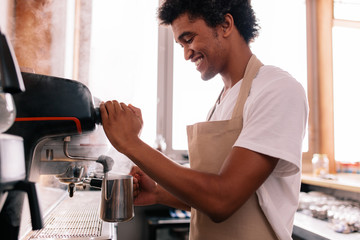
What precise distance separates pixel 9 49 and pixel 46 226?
0.72 m

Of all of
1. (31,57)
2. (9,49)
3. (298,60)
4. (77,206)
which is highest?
(298,60)

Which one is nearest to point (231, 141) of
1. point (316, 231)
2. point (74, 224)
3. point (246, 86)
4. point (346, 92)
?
point (246, 86)

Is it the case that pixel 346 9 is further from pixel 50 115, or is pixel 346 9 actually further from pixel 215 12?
pixel 50 115

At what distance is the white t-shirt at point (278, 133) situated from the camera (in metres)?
0.75

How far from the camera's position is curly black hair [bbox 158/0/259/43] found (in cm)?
106

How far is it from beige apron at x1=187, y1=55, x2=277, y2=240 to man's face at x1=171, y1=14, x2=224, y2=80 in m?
0.13

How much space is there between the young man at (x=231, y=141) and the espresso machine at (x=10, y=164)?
0.86 ft

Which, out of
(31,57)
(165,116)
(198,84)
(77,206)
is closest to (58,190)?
(77,206)

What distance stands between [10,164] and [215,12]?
0.89 m

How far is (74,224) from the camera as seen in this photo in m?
0.97

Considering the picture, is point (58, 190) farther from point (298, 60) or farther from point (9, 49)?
point (298, 60)

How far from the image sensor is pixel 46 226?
3.12ft

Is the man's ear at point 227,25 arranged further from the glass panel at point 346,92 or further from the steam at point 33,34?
the glass panel at point 346,92

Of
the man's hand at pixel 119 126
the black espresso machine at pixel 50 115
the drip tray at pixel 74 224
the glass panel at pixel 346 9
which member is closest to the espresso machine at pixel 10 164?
the black espresso machine at pixel 50 115
